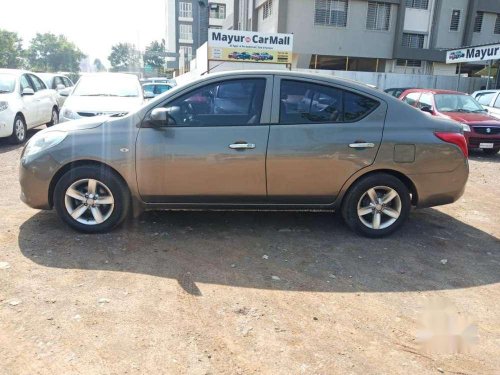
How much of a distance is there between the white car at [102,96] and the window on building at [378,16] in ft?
74.6

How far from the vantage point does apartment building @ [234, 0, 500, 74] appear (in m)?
27.3

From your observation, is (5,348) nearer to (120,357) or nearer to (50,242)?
(120,357)

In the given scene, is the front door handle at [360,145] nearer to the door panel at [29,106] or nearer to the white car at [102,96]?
the white car at [102,96]

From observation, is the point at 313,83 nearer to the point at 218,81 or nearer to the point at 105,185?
the point at 218,81

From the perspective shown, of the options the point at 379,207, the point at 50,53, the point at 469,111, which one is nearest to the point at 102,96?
the point at 379,207

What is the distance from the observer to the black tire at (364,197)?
451 centimetres

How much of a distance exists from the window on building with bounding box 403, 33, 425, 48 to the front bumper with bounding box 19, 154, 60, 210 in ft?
99.2

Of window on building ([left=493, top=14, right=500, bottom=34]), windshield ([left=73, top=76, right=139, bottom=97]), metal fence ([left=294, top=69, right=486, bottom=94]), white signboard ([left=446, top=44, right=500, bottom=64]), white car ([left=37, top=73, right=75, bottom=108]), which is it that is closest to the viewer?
windshield ([left=73, top=76, right=139, bottom=97])

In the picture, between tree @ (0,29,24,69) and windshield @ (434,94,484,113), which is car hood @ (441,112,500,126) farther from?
Answer: tree @ (0,29,24,69)

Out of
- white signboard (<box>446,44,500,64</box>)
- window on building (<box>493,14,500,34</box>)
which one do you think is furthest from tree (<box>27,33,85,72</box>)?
white signboard (<box>446,44,500,64</box>)

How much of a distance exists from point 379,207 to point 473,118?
7541 mm

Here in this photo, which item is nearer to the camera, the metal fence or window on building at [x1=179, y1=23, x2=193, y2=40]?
the metal fence

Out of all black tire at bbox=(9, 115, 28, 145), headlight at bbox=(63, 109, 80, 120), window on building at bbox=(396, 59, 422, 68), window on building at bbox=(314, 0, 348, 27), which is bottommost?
black tire at bbox=(9, 115, 28, 145)

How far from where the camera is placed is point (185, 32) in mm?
71000
